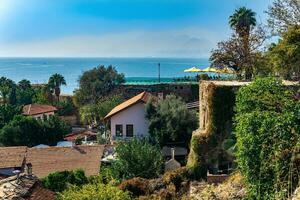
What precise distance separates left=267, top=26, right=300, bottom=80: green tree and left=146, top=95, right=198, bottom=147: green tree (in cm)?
1041

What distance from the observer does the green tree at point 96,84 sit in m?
61.7

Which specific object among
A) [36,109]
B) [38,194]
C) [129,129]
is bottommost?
[38,194]

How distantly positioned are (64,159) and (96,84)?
31007 millimetres

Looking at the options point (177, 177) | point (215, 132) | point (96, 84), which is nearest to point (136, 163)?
point (177, 177)

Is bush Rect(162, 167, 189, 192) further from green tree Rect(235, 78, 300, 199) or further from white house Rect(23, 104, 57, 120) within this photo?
white house Rect(23, 104, 57, 120)

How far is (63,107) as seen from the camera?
210 feet

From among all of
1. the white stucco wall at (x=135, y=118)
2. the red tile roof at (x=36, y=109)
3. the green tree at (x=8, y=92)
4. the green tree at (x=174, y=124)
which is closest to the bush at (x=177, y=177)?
the green tree at (x=174, y=124)

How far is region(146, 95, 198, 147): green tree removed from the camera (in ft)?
117

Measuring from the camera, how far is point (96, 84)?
61.5m

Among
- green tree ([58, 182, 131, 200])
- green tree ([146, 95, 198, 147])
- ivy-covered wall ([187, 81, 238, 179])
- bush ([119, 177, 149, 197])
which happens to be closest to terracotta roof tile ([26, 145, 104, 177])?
green tree ([146, 95, 198, 147])

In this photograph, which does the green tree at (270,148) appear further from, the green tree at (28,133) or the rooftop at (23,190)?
the green tree at (28,133)

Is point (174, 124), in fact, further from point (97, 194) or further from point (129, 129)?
point (97, 194)

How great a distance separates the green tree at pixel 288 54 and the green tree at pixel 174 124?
10.4 meters

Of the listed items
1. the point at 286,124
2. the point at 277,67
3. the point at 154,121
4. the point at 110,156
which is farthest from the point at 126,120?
the point at 286,124
